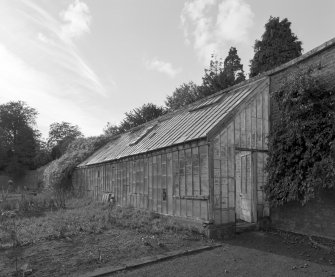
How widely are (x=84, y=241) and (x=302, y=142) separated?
689cm

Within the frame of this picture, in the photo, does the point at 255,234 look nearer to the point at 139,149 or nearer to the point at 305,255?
the point at 305,255

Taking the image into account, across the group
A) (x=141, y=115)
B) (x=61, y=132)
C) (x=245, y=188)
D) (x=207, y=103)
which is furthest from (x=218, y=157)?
A: (x=61, y=132)

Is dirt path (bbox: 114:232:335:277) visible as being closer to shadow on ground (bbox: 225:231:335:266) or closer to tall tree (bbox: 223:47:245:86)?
shadow on ground (bbox: 225:231:335:266)

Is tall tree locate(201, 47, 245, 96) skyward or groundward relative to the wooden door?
skyward

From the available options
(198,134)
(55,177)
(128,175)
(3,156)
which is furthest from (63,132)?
(198,134)

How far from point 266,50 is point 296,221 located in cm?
2274

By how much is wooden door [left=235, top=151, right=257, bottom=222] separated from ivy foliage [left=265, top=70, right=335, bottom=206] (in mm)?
900

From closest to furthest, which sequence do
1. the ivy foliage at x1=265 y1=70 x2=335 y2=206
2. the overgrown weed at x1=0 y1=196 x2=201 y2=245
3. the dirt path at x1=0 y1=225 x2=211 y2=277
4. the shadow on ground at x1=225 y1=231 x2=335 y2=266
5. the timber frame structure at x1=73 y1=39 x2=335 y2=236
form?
the dirt path at x1=0 y1=225 x2=211 y2=277 < the shadow on ground at x1=225 y1=231 x2=335 y2=266 < the ivy foliage at x1=265 y1=70 x2=335 y2=206 < the overgrown weed at x1=0 y1=196 x2=201 y2=245 < the timber frame structure at x1=73 y1=39 x2=335 y2=236

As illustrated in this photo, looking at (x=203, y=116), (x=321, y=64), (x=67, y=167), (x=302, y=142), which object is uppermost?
(x=321, y=64)

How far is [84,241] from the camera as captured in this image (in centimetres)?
822

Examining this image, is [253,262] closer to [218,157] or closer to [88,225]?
[218,157]

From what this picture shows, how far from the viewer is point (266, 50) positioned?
28547mm

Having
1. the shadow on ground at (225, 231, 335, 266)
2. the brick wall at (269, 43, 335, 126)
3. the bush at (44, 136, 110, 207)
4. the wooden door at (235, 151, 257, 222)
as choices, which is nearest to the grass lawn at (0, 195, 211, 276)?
the shadow on ground at (225, 231, 335, 266)

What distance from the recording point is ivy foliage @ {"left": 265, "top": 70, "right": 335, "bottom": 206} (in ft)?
25.9
